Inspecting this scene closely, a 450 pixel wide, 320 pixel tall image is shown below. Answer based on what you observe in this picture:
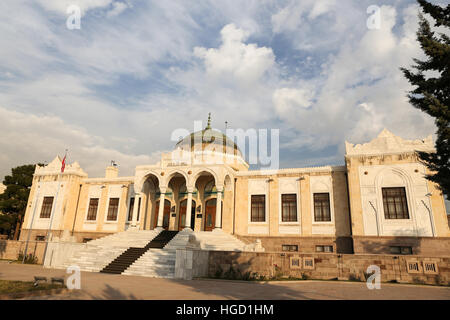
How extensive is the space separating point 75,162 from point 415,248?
28.9 meters

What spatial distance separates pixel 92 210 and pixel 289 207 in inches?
723

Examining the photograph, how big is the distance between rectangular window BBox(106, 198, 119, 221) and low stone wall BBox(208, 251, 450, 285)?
49.6ft

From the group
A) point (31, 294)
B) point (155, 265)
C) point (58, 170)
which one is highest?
point (58, 170)

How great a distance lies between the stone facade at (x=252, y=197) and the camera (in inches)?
752

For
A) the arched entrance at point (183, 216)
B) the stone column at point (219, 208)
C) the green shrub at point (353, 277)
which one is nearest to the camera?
the green shrub at point (353, 277)

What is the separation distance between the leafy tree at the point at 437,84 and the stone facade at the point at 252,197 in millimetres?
8846

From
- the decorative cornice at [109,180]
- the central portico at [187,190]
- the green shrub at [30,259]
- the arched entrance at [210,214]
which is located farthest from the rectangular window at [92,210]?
the arched entrance at [210,214]

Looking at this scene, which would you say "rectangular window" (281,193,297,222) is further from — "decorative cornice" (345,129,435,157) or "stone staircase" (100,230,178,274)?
"stone staircase" (100,230,178,274)

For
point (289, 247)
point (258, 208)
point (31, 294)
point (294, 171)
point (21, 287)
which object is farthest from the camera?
point (258, 208)

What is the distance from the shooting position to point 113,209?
91.6 feet

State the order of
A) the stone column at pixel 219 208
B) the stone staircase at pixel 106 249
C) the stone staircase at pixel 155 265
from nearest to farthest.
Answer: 1. the stone staircase at pixel 155 265
2. the stone staircase at pixel 106 249
3. the stone column at pixel 219 208

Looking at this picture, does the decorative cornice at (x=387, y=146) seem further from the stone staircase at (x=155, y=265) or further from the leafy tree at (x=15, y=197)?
the leafy tree at (x=15, y=197)

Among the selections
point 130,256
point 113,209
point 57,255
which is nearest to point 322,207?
point 130,256

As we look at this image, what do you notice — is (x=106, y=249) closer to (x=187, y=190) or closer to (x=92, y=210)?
(x=187, y=190)
